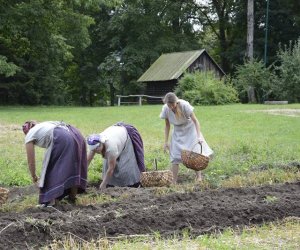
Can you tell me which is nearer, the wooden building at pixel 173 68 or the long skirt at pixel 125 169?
the long skirt at pixel 125 169

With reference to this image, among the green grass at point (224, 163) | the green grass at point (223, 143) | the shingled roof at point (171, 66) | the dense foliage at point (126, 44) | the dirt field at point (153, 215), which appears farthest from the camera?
the dense foliage at point (126, 44)

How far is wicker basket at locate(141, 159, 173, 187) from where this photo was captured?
8.09m

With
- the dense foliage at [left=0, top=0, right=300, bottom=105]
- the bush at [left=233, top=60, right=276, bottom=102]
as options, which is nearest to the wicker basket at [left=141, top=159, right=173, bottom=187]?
the bush at [left=233, top=60, right=276, bottom=102]

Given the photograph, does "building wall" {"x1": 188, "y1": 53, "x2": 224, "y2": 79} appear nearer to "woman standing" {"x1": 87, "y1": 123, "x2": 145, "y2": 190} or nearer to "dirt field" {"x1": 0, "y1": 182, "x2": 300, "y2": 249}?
"woman standing" {"x1": 87, "y1": 123, "x2": 145, "y2": 190}

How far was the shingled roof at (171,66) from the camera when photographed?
35219 millimetres

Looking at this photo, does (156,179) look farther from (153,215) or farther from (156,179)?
(153,215)

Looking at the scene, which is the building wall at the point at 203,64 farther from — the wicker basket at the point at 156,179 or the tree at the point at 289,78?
the wicker basket at the point at 156,179

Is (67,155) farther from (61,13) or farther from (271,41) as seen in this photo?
(271,41)

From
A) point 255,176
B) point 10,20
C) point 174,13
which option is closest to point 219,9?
point 174,13

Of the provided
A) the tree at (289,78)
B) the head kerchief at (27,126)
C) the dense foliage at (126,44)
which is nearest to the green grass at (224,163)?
the head kerchief at (27,126)

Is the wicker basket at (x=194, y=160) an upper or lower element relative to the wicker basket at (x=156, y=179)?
upper

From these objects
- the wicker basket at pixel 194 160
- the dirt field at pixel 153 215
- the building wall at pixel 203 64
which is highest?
the building wall at pixel 203 64

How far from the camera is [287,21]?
4259 centimetres

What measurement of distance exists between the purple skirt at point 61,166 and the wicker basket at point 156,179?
64.9 inches
